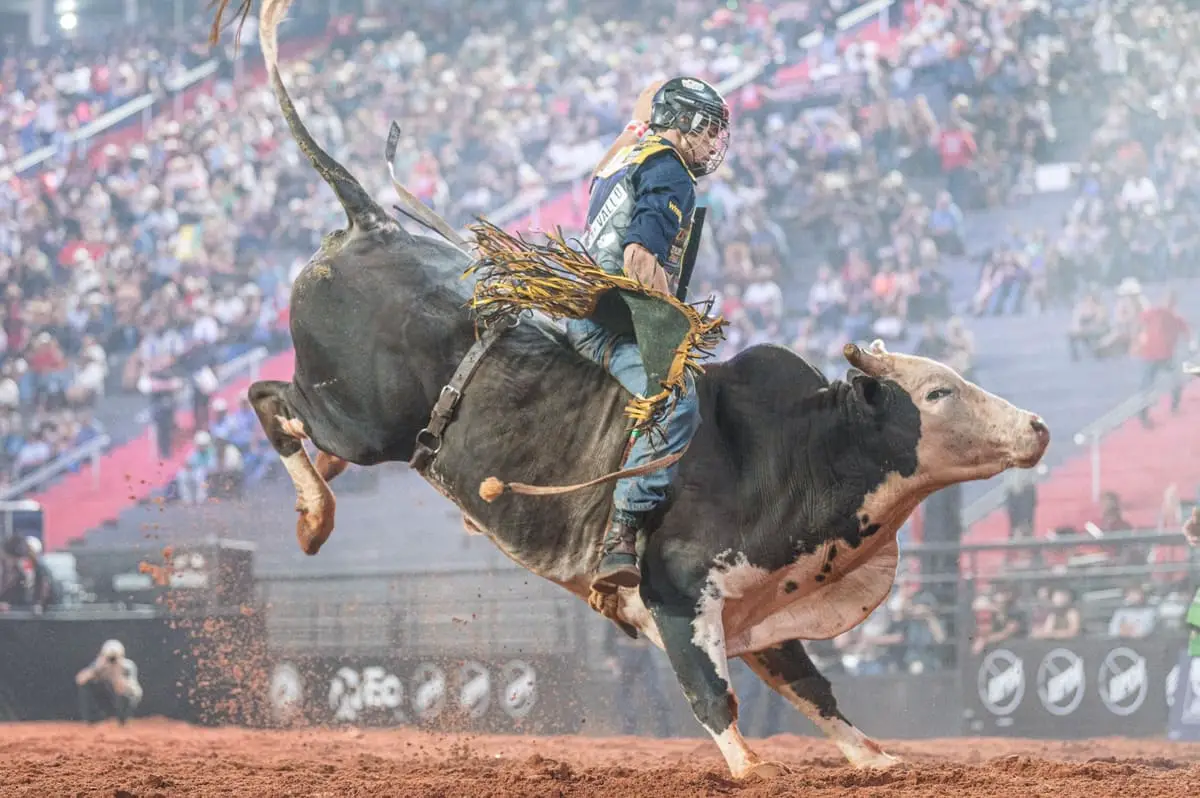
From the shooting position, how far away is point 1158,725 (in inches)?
395

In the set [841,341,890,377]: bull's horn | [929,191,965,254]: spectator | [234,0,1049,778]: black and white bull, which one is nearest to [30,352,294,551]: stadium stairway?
[929,191,965,254]: spectator

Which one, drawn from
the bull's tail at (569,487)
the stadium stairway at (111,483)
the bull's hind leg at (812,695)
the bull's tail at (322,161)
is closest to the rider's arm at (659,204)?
the bull's tail at (569,487)

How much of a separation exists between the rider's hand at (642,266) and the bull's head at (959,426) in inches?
26.0

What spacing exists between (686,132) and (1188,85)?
11854 mm

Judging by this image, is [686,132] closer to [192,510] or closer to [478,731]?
[478,731]

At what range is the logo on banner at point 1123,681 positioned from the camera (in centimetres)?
1018

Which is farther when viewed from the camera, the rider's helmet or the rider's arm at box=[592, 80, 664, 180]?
the rider's arm at box=[592, 80, 664, 180]

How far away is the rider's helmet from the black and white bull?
2.37 feet

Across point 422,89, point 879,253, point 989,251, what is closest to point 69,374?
point 422,89

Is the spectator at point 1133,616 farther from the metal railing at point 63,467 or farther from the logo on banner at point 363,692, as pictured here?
the metal railing at point 63,467

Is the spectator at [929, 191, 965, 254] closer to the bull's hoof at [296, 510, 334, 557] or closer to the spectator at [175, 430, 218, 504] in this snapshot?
the spectator at [175, 430, 218, 504]

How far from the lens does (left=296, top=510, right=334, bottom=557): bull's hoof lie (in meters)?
5.26

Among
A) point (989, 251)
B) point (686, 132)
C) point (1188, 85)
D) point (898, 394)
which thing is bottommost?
point (898, 394)

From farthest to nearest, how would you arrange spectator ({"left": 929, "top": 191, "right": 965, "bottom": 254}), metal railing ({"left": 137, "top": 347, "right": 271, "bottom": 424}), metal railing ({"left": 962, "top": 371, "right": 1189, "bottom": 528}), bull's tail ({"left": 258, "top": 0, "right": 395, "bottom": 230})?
metal railing ({"left": 137, "top": 347, "right": 271, "bottom": 424}), spectator ({"left": 929, "top": 191, "right": 965, "bottom": 254}), metal railing ({"left": 962, "top": 371, "right": 1189, "bottom": 528}), bull's tail ({"left": 258, "top": 0, "right": 395, "bottom": 230})
